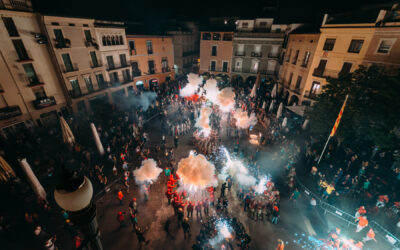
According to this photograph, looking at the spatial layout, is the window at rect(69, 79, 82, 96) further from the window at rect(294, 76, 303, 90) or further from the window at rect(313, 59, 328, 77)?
the window at rect(313, 59, 328, 77)

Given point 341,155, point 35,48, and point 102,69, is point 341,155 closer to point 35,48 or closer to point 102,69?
point 102,69

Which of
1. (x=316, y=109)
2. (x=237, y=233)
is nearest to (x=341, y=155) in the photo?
(x=316, y=109)

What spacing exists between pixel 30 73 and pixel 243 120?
904 inches

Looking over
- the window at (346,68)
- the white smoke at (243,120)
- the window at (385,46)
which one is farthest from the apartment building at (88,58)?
the window at (385,46)

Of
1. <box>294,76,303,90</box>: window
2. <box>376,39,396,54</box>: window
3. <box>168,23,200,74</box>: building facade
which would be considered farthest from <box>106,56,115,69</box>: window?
<box>376,39,396,54</box>: window

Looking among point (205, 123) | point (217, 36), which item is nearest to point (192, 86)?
point (205, 123)

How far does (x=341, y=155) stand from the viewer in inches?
641

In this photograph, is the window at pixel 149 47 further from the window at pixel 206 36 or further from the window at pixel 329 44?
the window at pixel 329 44

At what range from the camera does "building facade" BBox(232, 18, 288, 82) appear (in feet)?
102

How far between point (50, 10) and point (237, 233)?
89.8 ft

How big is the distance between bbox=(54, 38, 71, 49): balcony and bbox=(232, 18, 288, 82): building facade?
26167 mm

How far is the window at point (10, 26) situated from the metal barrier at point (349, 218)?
28.6m

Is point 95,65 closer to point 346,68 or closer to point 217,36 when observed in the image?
point 217,36

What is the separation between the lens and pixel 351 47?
1897 centimetres
